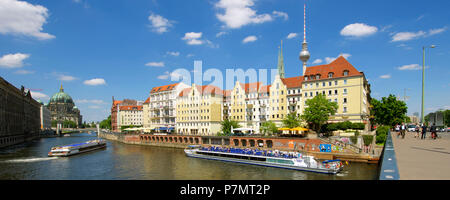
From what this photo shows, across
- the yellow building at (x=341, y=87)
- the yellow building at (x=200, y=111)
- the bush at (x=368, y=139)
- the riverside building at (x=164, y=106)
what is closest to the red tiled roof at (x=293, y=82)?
the yellow building at (x=341, y=87)

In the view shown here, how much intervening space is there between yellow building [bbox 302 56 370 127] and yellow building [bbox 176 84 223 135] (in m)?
32.6

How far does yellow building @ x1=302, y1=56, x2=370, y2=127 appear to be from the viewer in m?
70.6

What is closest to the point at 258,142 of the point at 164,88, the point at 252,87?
the point at 252,87

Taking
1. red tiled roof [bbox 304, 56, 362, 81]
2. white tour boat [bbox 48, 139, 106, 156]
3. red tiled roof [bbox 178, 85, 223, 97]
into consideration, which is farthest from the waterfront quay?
red tiled roof [bbox 304, 56, 362, 81]

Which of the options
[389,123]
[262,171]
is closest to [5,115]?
[262,171]

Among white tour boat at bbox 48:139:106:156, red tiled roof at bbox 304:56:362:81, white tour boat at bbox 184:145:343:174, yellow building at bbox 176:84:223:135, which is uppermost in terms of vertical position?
red tiled roof at bbox 304:56:362:81

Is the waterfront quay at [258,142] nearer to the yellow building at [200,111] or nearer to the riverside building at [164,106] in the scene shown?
the yellow building at [200,111]

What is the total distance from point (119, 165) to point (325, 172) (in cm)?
3880

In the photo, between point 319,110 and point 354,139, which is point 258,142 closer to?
point 319,110

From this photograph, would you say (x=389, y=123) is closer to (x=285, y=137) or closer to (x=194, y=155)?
(x=285, y=137)

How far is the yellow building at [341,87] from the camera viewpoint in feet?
232

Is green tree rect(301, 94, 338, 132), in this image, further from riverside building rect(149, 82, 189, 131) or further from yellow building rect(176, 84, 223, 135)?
riverside building rect(149, 82, 189, 131)
